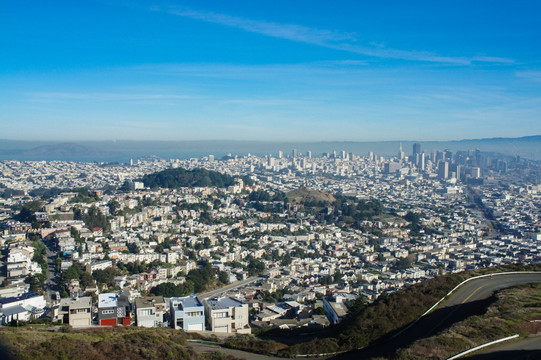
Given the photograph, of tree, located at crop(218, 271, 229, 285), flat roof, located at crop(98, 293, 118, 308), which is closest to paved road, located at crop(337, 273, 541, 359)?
flat roof, located at crop(98, 293, 118, 308)

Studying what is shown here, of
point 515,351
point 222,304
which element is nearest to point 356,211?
point 222,304

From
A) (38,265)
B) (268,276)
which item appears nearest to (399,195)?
(268,276)

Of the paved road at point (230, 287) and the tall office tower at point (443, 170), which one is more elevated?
the tall office tower at point (443, 170)

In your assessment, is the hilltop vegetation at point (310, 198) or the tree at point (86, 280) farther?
the hilltop vegetation at point (310, 198)

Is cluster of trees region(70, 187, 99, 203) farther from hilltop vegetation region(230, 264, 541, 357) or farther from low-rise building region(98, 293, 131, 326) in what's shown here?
hilltop vegetation region(230, 264, 541, 357)

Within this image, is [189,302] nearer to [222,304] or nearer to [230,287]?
[222,304]

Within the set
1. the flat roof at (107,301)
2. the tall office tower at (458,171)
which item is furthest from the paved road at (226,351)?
→ the tall office tower at (458,171)

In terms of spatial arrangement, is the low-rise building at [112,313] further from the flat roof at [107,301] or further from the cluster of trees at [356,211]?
A: the cluster of trees at [356,211]
